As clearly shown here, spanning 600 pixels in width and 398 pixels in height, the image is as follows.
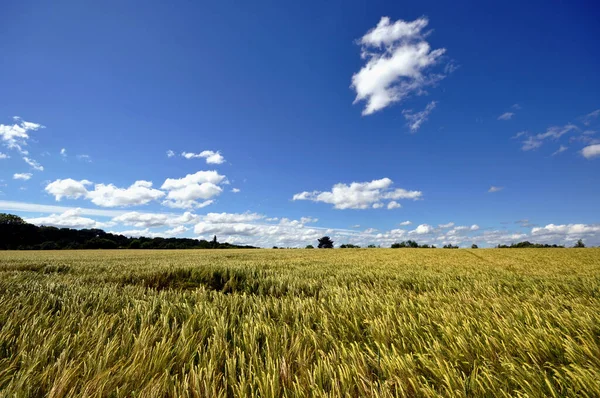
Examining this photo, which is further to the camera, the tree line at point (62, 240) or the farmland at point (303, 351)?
the tree line at point (62, 240)

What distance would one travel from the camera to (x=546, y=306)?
7.07 ft

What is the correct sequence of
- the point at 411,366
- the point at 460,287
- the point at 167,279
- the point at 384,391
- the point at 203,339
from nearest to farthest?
the point at 384,391, the point at 411,366, the point at 203,339, the point at 460,287, the point at 167,279

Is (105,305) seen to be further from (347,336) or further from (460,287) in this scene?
(460,287)

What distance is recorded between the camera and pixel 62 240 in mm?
81750

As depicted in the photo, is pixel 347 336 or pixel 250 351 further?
pixel 347 336

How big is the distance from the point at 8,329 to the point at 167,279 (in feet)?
10.7

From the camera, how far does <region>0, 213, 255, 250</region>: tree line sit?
76.6 metres

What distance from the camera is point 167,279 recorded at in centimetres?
467

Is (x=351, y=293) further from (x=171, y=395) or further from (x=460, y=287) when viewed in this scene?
(x=171, y=395)

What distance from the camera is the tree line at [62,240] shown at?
76.6 meters

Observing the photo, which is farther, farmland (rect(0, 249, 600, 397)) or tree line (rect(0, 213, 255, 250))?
tree line (rect(0, 213, 255, 250))

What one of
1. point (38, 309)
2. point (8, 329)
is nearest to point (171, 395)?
point (8, 329)

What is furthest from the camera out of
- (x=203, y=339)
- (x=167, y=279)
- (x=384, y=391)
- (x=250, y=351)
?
(x=167, y=279)

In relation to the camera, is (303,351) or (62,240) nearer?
(303,351)
